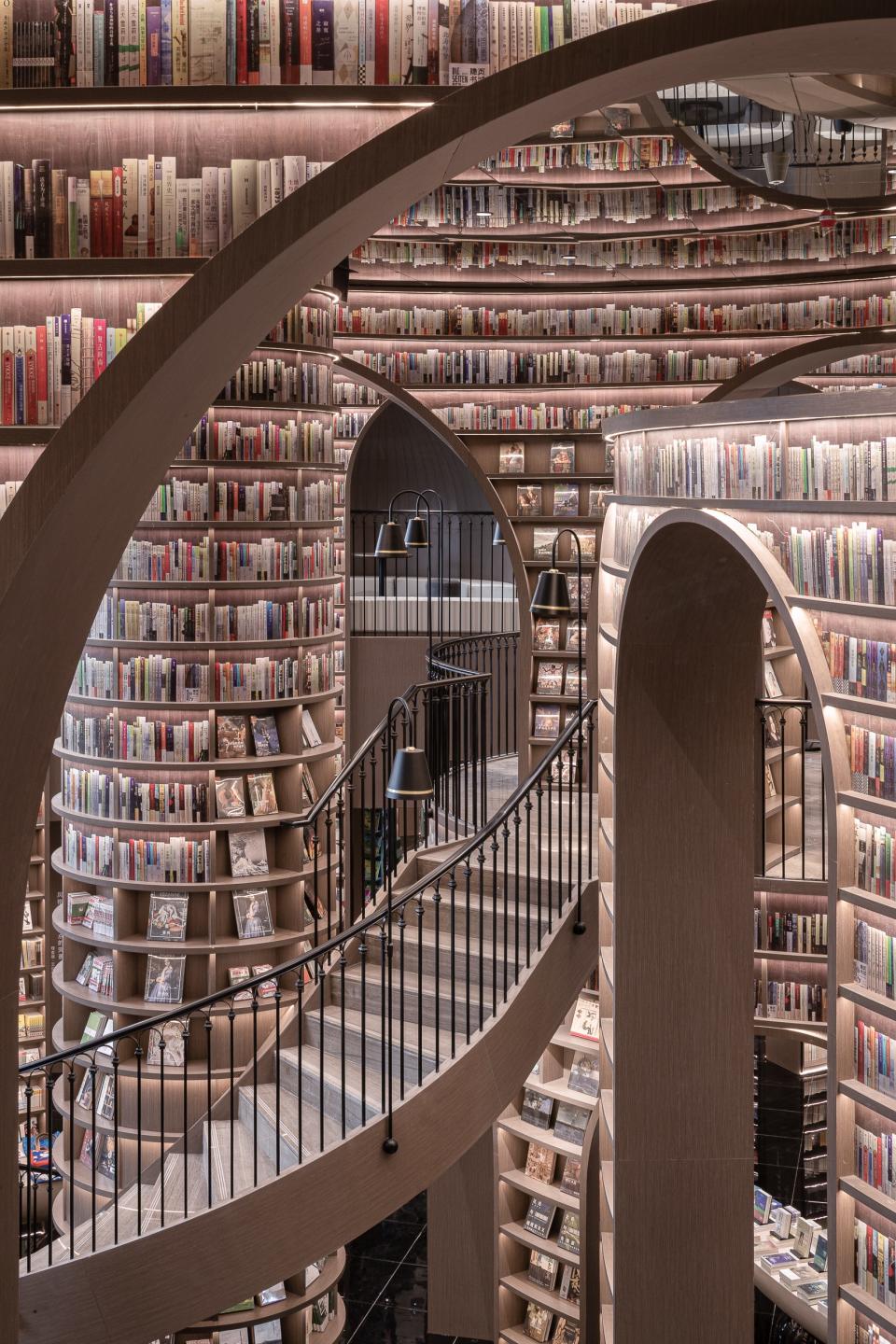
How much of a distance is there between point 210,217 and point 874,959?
107 inches

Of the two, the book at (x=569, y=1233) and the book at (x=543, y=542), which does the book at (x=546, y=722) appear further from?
the book at (x=569, y=1233)

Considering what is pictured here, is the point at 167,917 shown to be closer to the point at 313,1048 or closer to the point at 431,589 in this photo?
the point at 313,1048

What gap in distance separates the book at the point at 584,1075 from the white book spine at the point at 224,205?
5.48m

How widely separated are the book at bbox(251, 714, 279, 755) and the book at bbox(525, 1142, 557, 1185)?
2728 millimetres

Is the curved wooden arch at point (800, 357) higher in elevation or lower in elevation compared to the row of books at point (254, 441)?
higher

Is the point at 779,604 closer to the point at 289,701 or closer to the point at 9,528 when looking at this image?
the point at 9,528

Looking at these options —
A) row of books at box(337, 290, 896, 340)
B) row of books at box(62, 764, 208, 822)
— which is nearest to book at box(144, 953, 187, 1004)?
row of books at box(62, 764, 208, 822)

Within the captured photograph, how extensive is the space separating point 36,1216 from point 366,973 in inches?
161

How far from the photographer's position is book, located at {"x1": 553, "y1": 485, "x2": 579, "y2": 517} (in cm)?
949

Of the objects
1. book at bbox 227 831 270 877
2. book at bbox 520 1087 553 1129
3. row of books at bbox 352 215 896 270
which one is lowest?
book at bbox 520 1087 553 1129

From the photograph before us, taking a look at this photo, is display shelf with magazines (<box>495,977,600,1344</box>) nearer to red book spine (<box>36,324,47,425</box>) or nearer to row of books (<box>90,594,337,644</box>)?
row of books (<box>90,594,337,644</box>)

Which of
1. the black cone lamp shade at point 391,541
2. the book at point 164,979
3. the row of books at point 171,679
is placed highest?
the black cone lamp shade at point 391,541

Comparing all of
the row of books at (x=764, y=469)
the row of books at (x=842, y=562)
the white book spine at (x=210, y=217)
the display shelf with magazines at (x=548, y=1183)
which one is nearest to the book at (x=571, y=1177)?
the display shelf with magazines at (x=548, y=1183)

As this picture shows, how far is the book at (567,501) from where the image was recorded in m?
9.49
